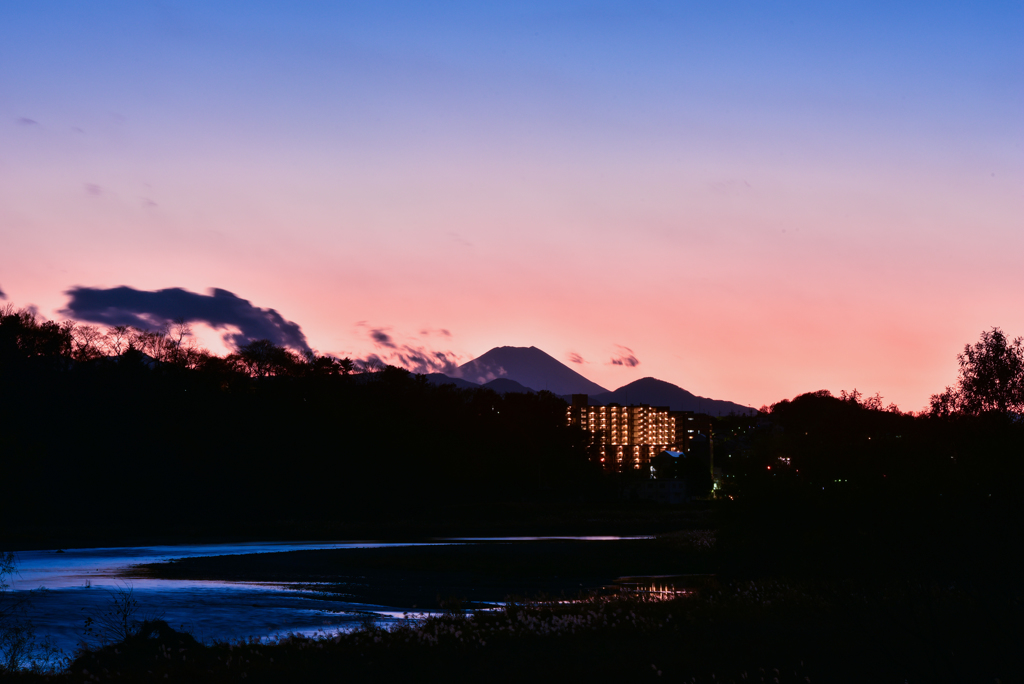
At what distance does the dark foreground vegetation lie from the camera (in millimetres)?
11758

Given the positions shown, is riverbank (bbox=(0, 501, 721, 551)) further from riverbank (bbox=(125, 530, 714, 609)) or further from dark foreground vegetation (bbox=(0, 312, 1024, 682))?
riverbank (bbox=(125, 530, 714, 609))

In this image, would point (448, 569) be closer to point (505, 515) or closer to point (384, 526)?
point (384, 526)

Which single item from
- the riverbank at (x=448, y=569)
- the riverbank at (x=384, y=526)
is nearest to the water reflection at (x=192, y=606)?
the riverbank at (x=448, y=569)

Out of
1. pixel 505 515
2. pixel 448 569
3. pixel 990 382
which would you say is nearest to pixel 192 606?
pixel 448 569

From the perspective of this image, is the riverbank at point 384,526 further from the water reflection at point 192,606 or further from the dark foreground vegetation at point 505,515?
the water reflection at point 192,606

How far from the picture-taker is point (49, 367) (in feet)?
308

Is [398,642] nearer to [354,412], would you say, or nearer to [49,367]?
[49,367]

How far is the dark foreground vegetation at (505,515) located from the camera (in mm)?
11758

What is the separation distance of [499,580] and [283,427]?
7532 cm

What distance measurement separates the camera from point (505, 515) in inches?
4350

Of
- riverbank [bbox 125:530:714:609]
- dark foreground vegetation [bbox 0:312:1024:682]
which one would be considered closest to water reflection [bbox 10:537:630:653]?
riverbank [bbox 125:530:714:609]

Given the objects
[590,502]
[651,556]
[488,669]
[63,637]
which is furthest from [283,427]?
[488,669]

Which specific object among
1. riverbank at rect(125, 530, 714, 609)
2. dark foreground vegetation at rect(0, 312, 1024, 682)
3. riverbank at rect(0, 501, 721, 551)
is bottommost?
riverbank at rect(0, 501, 721, 551)

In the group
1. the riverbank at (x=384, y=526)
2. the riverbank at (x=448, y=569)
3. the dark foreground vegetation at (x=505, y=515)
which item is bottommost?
the riverbank at (x=384, y=526)
